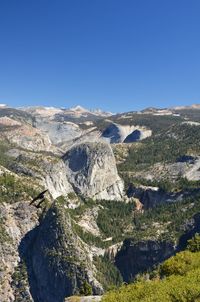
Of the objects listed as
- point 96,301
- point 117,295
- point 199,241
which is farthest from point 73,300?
point 199,241

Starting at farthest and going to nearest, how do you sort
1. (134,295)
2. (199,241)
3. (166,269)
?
(199,241) → (166,269) → (134,295)

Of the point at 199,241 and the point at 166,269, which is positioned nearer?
the point at 166,269

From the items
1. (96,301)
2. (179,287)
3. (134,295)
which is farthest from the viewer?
(96,301)

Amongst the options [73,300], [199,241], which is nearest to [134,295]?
[73,300]

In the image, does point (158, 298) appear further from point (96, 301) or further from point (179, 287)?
point (96, 301)

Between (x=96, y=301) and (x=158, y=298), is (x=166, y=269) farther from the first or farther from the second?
(x=158, y=298)

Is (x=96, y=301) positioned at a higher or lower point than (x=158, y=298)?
lower

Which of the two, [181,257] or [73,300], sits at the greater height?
[181,257]

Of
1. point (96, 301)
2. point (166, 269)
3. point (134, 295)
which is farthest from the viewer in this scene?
point (166, 269)

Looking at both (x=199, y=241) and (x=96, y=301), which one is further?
(x=199, y=241)
